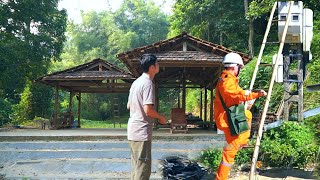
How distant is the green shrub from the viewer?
6.61 m

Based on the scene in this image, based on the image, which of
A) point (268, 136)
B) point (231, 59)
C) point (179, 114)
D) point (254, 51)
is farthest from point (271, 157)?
point (254, 51)

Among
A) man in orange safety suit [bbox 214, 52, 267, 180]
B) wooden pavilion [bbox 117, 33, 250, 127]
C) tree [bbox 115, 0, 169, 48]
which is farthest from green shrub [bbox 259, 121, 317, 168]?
tree [bbox 115, 0, 169, 48]

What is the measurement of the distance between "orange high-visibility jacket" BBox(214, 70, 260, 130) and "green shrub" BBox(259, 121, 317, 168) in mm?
3110

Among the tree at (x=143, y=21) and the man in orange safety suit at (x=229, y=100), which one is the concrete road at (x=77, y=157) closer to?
the man in orange safety suit at (x=229, y=100)

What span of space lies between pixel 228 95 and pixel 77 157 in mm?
5504

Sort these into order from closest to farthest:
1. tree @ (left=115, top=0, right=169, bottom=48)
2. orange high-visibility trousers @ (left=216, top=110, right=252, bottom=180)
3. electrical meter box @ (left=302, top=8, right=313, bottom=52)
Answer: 1. orange high-visibility trousers @ (left=216, top=110, right=252, bottom=180)
2. electrical meter box @ (left=302, top=8, right=313, bottom=52)
3. tree @ (left=115, top=0, right=169, bottom=48)

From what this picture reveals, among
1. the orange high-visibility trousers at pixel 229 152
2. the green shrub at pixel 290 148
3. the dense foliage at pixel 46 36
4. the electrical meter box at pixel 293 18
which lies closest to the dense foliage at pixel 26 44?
the dense foliage at pixel 46 36

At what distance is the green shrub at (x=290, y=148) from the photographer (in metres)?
6.61

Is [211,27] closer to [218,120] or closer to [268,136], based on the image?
[268,136]

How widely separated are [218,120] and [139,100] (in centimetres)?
105

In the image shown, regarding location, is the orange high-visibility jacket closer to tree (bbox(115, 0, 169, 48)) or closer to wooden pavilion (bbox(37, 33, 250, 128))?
wooden pavilion (bbox(37, 33, 250, 128))

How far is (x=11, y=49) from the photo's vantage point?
688 inches

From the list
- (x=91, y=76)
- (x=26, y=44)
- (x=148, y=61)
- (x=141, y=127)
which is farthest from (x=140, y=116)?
(x=26, y=44)

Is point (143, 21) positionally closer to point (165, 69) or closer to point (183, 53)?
point (165, 69)
